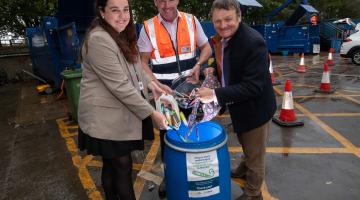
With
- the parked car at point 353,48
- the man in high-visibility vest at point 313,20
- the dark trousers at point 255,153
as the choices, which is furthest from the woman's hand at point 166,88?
the man in high-visibility vest at point 313,20

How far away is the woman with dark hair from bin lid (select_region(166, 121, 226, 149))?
0.50 ft

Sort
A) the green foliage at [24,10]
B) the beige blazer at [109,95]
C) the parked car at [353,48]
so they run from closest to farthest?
the beige blazer at [109,95]
the parked car at [353,48]
the green foliage at [24,10]

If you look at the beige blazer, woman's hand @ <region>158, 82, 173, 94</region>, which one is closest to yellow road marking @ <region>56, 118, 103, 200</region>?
the beige blazer

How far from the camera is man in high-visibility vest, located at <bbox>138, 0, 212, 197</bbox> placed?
2.65 meters

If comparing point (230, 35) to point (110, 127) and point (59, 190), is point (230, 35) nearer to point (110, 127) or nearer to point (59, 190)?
point (110, 127)

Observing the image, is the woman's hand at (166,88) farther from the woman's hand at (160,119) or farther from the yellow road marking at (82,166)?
the yellow road marking at (82,166)

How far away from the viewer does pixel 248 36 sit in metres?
2.10

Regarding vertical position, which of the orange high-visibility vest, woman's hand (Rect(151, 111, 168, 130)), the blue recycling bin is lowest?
the blue recycling bin

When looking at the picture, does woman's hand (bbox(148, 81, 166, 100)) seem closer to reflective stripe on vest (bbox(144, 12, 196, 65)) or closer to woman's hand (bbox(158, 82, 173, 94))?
woman's hand (bbox(158, 82, 173, 94))

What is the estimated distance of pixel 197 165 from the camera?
2.01 meters

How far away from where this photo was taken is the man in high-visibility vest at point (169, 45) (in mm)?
2654

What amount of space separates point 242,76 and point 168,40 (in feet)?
2.76

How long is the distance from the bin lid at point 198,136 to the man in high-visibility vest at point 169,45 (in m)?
0.51

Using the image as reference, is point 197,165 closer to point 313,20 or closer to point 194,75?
point 194,75
